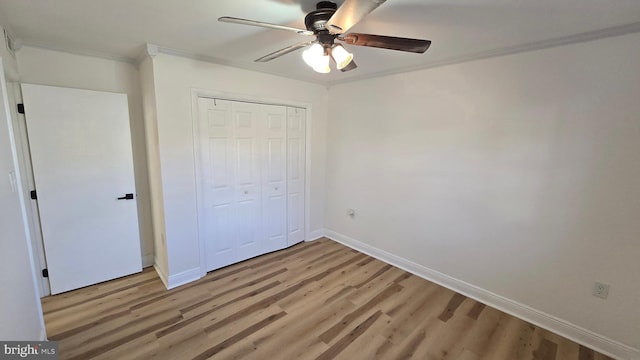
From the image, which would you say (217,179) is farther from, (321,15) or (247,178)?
(321,15)

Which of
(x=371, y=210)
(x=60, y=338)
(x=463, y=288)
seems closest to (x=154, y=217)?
(x=60, y=338)

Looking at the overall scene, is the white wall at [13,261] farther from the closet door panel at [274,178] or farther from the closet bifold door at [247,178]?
the closet door panel at [274,178]

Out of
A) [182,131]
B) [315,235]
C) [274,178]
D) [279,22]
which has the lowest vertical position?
[315,235]

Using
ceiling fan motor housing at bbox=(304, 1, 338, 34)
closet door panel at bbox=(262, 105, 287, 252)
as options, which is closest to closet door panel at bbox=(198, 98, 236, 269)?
closet door panel at bbox=(262, 105, 287, 252)

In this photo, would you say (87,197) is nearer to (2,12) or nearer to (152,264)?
(152,264)

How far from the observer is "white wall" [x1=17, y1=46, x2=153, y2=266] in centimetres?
235

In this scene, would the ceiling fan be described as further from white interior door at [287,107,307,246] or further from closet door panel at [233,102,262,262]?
white interior door at [287,107,307,246]

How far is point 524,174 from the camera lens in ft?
7.57

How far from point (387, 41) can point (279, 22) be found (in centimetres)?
76

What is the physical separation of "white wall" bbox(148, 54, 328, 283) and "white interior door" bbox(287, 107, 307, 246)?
0.58 meters

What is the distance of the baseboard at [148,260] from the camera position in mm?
3111

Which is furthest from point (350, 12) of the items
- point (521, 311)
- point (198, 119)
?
point (521, 311)

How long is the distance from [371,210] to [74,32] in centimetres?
336

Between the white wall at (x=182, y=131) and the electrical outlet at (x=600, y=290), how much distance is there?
3.52m
